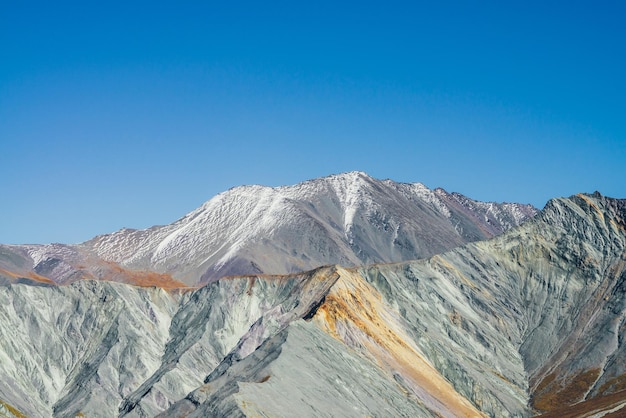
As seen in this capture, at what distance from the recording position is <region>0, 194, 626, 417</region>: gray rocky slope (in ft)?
413

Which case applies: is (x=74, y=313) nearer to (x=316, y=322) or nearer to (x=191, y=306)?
(x=191, y=306)

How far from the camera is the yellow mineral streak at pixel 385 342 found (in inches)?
5325

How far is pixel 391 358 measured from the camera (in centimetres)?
13862

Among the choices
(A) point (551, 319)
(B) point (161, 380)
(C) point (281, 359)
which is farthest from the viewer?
(A) point (551, 319)

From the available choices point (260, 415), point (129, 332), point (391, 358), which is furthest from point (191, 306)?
point (260, 415)

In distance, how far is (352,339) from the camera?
5364 inches

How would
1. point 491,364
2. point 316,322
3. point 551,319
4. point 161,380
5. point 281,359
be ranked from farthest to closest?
point 551,319, point 491,364, point 161,380, point 316,322, point 281,359

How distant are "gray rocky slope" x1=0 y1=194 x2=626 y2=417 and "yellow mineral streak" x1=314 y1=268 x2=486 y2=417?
0.32 meters

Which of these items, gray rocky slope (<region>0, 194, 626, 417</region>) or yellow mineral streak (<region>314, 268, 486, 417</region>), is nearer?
gray rocky slope (<region>0, 194, 626, 417</region>)

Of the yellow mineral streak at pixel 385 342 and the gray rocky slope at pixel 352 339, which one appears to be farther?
the yellow mineral streak at pixel 385 342

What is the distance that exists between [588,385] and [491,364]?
1737 cm

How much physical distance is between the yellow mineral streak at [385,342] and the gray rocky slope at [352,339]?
12.5 inches

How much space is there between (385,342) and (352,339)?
8.63 metres

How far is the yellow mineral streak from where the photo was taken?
13525 centimetres
